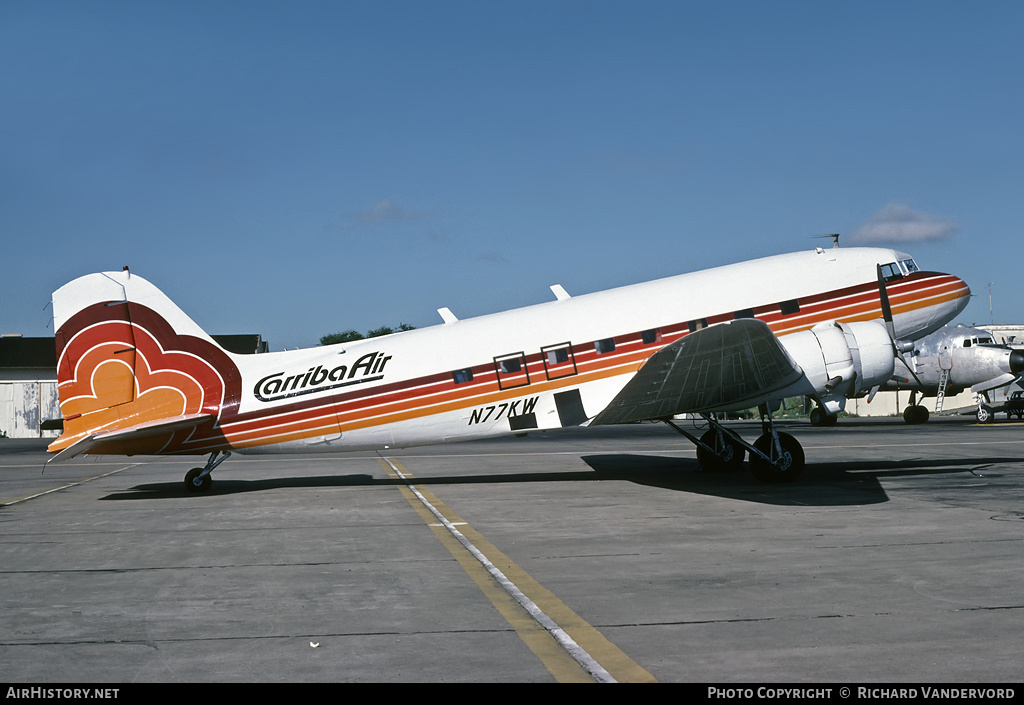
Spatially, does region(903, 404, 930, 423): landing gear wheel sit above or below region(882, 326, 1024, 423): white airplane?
below

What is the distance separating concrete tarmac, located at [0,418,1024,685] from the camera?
5.49m

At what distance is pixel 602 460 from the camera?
23109 mm

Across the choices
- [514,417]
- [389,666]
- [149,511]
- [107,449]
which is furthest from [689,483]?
[389,666]

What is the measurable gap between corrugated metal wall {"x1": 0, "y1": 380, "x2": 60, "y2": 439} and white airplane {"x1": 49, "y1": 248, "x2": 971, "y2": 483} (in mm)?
45403

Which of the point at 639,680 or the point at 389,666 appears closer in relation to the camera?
the point at 639,680

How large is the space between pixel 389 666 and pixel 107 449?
1184 centimetres

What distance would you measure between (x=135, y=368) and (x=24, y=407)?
47.0 m

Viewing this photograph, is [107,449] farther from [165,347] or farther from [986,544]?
[986,544]

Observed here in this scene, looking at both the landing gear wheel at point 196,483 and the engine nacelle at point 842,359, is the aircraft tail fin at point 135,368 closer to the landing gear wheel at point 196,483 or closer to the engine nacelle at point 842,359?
the landing gear wheel at point 196,483

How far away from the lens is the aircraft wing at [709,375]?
A: 538 inches

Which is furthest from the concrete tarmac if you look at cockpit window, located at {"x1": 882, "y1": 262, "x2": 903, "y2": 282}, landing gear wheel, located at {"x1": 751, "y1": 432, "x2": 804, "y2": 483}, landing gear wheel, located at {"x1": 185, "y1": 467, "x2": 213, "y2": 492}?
cockpit window, located at {"x1": 882, "y1": 262, "x2": 903, "y2": 282}

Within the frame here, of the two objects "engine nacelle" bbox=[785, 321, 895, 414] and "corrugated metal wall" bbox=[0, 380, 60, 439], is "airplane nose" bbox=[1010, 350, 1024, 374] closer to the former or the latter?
"engine nacelle" bbox=[785, 321, 895, 414]

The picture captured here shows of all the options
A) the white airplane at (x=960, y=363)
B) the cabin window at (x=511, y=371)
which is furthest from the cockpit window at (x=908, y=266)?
the white airplane at (x=960, y=363)

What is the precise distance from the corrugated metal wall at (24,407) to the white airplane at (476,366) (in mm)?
45403
